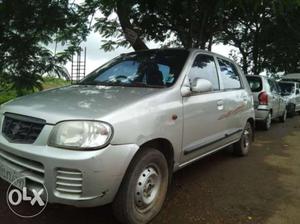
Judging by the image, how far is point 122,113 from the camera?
127 inches

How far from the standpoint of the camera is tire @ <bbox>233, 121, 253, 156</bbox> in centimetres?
639

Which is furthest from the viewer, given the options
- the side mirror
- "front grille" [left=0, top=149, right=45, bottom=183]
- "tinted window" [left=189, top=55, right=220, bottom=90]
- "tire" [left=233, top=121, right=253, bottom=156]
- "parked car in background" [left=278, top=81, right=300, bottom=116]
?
"parked car in background" [left=278, top=81, right=300, bottom=116]

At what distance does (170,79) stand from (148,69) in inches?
16.7

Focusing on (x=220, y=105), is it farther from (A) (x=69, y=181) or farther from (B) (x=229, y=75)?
(A) (x=69, y=181)

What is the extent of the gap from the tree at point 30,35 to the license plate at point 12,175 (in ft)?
11.2

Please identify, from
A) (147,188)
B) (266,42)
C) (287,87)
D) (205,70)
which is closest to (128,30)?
(205,70)

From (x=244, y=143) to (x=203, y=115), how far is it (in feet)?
7.81

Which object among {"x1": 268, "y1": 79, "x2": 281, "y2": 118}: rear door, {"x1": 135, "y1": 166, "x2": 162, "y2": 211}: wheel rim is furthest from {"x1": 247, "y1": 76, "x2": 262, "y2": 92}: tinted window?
{"x1": 135, "y1": 166, "x2": 162, "y2": 211}: wheel rim

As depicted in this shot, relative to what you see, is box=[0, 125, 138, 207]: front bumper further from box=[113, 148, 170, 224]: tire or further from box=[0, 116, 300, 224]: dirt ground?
box=[0, 116, 300, 224]: dirt ground

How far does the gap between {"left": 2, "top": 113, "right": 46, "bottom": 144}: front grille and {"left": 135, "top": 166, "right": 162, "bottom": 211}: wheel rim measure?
40.7 inches

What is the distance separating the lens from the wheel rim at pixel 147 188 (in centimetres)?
342

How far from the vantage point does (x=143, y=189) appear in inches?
136

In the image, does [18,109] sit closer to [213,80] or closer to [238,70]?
[213,80]

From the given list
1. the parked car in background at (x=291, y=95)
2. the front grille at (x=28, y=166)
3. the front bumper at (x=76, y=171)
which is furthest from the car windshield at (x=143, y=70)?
the parked car in background at (x=291, y=95)
